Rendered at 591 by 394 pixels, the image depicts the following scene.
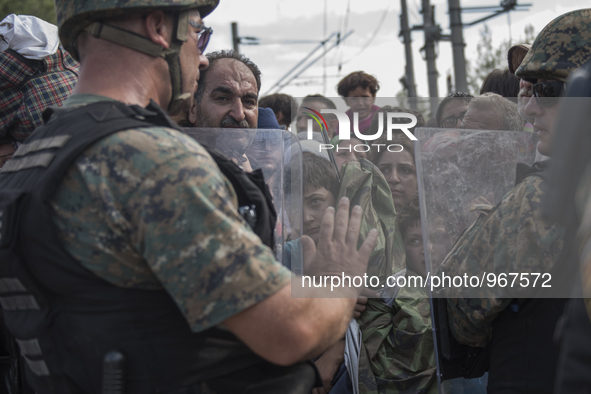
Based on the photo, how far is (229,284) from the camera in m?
1.15

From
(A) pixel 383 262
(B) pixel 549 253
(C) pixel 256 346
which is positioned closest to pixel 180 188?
(C) pixel 256 346

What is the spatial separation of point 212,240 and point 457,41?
889 cm

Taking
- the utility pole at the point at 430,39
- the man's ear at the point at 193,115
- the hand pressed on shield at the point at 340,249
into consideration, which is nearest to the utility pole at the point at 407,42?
the utility pole at the point at 430,39

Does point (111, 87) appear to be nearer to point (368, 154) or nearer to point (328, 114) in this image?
point (368, 154)

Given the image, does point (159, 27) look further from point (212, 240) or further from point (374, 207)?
point (374, 207)

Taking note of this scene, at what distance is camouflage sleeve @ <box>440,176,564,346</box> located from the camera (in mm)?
1607

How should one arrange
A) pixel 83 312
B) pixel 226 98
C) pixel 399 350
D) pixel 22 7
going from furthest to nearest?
pixel 22 7 → pixel 226 98 → pixel 399 350 → pixel 83 312

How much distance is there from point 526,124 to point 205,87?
210cm

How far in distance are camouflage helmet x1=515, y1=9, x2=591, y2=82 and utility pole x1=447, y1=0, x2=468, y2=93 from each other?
7250 mm

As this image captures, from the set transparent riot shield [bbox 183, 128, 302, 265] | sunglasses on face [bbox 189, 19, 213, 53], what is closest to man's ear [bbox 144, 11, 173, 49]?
sunglasses on face [bbox 189, 19, 213, 53]

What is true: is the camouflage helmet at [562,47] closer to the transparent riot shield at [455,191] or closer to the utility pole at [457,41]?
the transparent riot shield at [455,191]

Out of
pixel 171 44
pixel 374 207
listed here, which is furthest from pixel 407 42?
pixel 171 44

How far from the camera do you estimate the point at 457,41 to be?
29.4ft

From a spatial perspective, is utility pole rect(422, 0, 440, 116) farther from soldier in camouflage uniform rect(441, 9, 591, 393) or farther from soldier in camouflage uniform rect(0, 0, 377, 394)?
soldier in camouflage uniform rect(0, 0, 377, 394)
